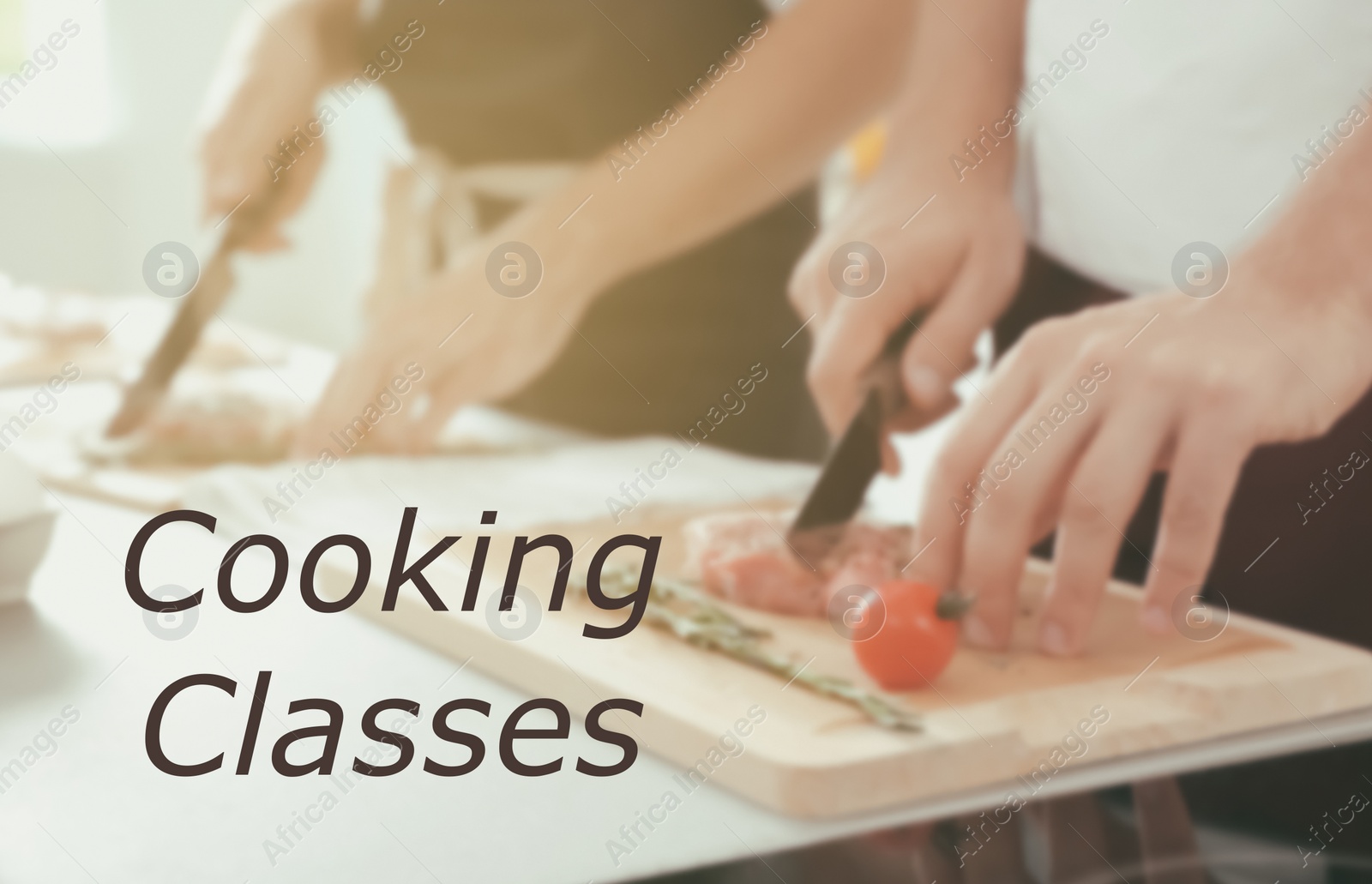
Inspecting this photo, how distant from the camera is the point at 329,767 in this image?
55cm

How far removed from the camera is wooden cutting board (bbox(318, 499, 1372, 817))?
0.58m

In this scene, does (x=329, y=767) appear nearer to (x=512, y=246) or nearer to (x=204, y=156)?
(x=512, y=246)

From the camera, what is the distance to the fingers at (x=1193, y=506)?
729 mm

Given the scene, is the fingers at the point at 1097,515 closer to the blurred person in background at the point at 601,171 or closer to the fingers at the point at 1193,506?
the fingers at the point at 1193,506

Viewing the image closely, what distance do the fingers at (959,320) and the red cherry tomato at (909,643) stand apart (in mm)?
266

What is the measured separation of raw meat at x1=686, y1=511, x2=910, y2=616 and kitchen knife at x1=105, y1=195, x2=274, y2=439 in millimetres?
612

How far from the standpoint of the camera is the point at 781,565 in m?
0.79

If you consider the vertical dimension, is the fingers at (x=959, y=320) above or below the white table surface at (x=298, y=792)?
above

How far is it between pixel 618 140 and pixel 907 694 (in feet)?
3.13

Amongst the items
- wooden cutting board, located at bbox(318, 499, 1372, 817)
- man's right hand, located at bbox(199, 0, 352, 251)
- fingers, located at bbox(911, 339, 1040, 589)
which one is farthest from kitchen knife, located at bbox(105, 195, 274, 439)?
fingers, located at bbox(911, 339, 1040, 589)

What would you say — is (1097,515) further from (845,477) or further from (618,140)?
Answer: (618,140)

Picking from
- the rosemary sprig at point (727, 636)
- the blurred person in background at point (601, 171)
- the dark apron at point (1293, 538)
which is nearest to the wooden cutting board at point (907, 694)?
the rosemary sprig at point (727, 636)

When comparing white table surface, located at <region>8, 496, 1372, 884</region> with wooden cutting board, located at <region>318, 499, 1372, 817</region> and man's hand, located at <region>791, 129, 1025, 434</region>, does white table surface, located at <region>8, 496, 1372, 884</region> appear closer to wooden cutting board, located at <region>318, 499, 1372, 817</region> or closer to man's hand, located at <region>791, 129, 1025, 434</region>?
wooden cutting board, located at <region>318, 499, 1372, 817</region>

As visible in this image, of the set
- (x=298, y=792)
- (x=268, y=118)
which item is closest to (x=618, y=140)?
(x=268, y=118)
